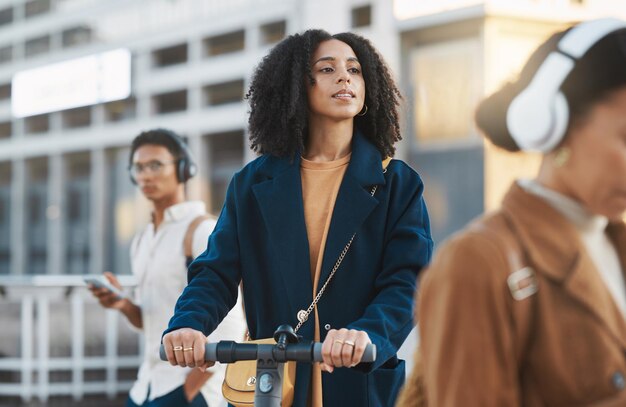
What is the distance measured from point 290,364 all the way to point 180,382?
137cm

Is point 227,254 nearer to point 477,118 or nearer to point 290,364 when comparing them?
point 290,364

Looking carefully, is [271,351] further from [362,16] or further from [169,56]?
[169,56]

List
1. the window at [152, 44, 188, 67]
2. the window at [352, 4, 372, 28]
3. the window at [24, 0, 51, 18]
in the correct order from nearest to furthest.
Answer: the window at [352, 4, 372, 28], the window at [152, 44, 188, 67], the window at [24, 0, 51, 18]

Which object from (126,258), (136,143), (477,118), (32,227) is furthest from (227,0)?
(477,118)

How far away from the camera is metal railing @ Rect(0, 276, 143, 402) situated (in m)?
7.59

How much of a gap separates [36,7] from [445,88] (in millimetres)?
29222

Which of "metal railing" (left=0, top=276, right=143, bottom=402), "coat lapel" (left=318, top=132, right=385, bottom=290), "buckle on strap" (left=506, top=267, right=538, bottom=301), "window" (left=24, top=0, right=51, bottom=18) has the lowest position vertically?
"metal railing" (left=0, top=276, right=143, bottom=402)

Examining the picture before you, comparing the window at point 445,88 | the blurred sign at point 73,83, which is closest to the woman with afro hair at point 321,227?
the window at point 445,88

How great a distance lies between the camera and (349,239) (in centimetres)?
244

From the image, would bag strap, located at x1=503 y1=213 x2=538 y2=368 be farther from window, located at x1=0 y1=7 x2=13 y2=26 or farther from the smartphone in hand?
window, located at x1=0 y1=7 x2=13 y2=26

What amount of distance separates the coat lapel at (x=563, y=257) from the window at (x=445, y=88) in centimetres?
2872

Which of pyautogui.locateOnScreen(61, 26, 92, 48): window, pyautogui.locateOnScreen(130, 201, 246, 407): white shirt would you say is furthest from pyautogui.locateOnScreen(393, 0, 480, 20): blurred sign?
pyautogui.locateOnScreen(130, 201, 246, 407): white shirt

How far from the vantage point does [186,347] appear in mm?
2197

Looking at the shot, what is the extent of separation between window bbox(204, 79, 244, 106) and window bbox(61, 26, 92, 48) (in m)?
9.77
